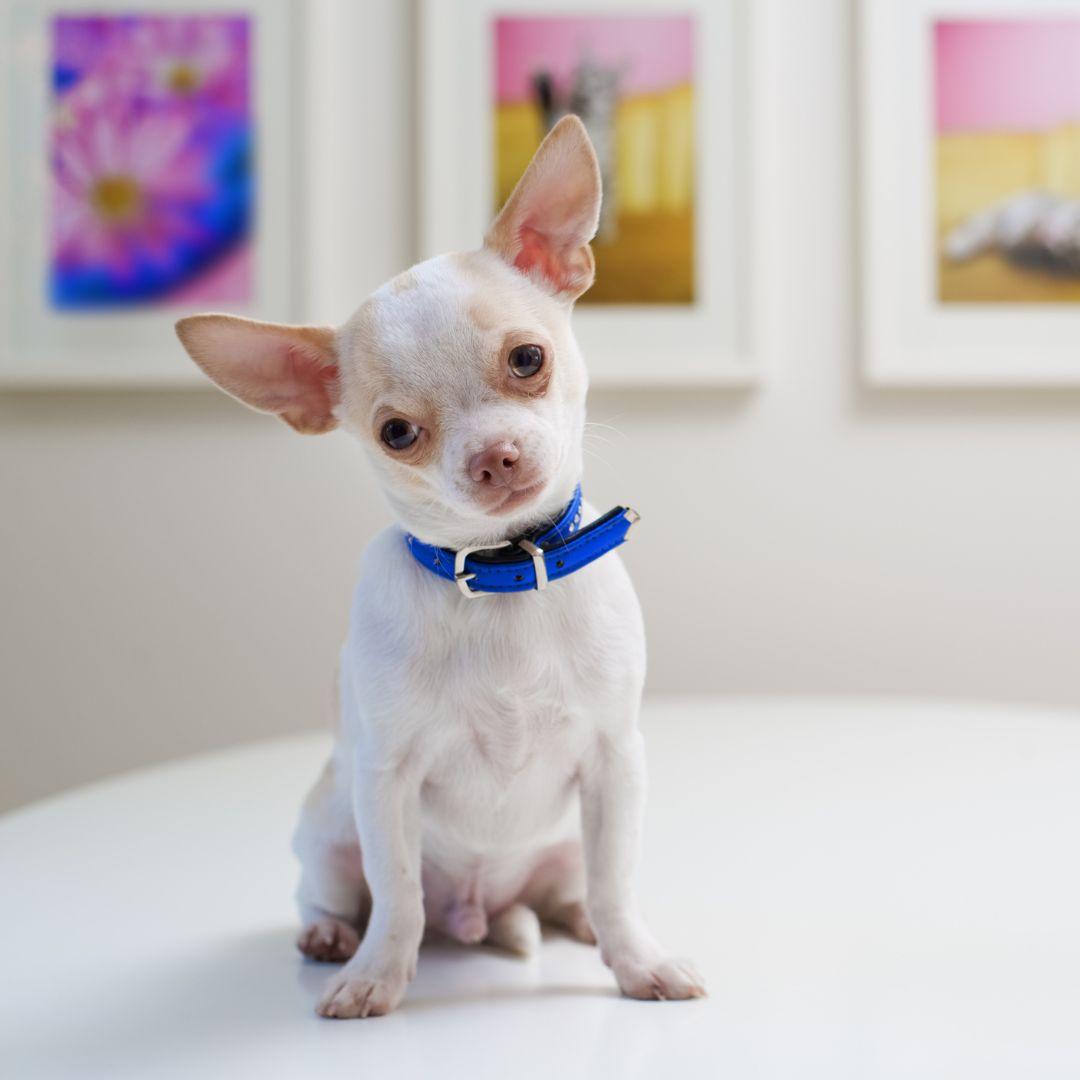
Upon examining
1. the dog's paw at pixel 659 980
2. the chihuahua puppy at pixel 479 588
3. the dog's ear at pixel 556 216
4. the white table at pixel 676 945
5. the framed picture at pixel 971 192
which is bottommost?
the white table at pixel 676 945

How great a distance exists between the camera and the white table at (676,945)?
981 millimetres

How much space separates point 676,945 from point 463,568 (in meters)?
0.45

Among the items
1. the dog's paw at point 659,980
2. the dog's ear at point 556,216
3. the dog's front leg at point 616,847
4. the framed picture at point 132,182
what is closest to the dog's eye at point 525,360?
the dog's ear at point 556,216

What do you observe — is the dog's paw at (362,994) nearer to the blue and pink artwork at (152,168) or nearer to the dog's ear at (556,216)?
the dog's ear at (556,216)

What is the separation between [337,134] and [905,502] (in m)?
1.62

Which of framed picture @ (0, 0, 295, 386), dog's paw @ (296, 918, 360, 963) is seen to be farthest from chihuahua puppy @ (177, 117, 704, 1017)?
framed picture @ (0, 0, 295, 386)

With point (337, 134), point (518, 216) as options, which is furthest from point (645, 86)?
point (518, 216)

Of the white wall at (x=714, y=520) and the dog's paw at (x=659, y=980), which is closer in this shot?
the dog's paw at (x=659, y=980)

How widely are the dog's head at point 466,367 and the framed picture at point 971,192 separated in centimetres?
204

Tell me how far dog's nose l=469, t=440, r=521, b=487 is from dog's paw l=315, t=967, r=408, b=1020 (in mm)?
435

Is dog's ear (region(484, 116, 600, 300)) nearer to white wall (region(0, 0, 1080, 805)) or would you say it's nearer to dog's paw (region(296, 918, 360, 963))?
dog's paw (region(296, 918, 360, 963))

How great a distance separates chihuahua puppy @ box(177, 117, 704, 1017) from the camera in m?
1.01

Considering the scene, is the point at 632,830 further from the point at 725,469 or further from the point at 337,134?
the point at 337,134

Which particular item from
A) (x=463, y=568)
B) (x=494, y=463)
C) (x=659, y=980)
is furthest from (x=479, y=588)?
(x=659, y=980)
